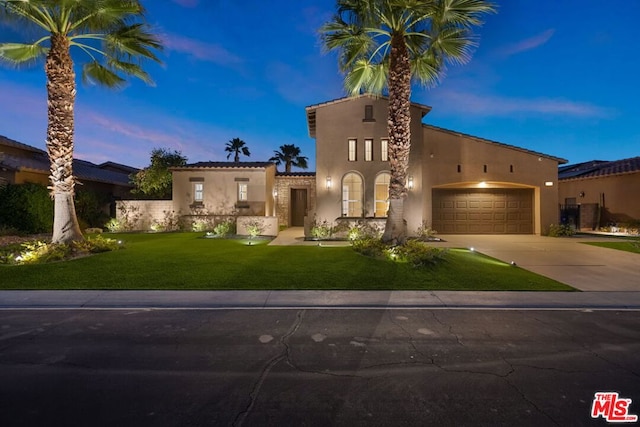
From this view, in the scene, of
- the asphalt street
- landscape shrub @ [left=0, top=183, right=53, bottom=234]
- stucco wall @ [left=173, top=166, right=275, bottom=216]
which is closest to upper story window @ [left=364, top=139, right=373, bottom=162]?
stucco wall @ [left=173, top=166, right=275, bottom=216]

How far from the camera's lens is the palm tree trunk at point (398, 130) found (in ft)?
36.0

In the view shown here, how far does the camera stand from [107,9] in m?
10.2

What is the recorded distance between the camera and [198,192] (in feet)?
67.4

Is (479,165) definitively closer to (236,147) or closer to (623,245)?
(623,245)

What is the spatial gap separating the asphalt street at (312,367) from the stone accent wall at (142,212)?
1555 centimetres

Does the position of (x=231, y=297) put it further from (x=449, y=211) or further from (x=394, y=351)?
(x=449, y=211)

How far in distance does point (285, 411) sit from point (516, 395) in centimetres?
235

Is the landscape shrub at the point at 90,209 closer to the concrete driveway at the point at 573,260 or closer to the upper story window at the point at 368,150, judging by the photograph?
the upper story window at the point at 368,150

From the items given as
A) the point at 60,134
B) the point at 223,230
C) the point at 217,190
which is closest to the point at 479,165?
the point at 223,230

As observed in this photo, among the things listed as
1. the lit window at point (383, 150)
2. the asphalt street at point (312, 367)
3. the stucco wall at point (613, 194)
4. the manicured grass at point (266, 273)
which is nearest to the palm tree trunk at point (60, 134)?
the manicured grass at point (266, 273)

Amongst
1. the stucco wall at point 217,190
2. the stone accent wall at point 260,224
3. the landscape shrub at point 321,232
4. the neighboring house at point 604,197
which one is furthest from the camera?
the stucco wall at point 217,190

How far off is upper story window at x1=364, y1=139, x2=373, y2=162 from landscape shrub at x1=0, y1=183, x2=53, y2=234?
16296mm

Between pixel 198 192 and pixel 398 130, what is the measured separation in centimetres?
1417

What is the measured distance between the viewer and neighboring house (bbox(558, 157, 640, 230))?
19.1 metres
